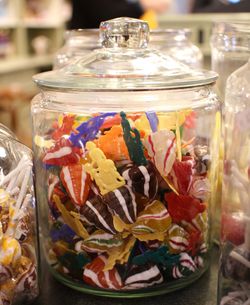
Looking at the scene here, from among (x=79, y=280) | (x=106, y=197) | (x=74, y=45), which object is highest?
(x=74, y=45)

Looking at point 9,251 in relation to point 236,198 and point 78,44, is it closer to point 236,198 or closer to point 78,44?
point 236,198

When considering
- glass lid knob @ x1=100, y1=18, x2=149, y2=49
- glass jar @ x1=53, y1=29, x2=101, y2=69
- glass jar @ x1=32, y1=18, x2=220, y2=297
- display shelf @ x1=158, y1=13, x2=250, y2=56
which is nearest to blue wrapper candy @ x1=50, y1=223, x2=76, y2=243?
glass jar @ x1=32, y1=18, x2=220, y2=297

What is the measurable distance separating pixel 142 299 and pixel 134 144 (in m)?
0.17

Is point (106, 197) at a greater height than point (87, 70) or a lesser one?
lesser

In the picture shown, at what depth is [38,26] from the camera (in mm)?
3564

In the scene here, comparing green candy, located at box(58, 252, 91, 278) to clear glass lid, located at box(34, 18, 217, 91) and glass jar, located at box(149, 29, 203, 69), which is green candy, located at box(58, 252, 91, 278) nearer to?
clear glass lid, located at box(34, 18, 217, 91)

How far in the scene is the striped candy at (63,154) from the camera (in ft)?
1.63

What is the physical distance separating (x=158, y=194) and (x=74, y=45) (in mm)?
387

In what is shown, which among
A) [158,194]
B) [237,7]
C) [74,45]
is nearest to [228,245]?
[158,194]

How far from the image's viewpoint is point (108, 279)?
503 millimetres

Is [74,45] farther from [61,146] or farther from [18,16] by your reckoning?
[18,16]

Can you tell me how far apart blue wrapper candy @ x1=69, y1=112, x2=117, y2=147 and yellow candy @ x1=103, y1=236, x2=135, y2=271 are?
11cm

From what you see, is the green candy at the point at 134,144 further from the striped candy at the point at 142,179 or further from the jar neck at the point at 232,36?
the jar neck at the point at 232,36

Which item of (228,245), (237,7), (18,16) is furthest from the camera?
(18,16)
